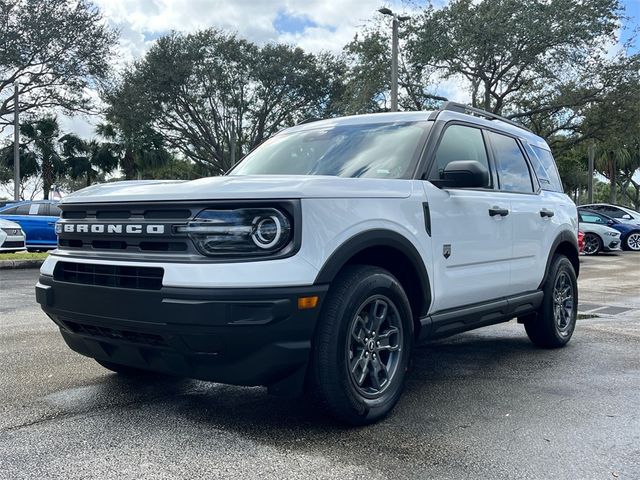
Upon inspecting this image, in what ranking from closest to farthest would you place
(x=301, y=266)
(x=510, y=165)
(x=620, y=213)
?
(x=301, y=266) → (x=510, y=165) → (x=620, y=213)

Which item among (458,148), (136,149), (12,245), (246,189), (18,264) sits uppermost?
(136,149)

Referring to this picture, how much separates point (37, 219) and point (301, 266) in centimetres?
1460

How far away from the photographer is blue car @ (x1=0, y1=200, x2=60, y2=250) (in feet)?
52.6

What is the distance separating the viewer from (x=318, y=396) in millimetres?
3430

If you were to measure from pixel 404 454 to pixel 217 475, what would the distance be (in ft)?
3.06

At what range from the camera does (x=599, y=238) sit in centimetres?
2070

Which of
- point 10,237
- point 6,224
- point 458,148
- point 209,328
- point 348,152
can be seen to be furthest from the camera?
point 6,224

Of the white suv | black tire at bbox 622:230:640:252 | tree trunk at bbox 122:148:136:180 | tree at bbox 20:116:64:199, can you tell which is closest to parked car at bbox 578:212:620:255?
black tire at bbox 622:230:640:252

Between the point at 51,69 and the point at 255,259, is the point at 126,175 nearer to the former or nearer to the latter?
the point at 51,69

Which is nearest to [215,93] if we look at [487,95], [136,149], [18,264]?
[136,149]

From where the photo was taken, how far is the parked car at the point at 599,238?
67.4ft

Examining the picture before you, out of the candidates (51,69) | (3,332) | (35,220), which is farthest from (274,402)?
(51,69)

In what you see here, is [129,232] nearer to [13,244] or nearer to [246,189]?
[246,189]

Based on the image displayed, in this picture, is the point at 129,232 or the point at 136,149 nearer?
the point at 129,232
